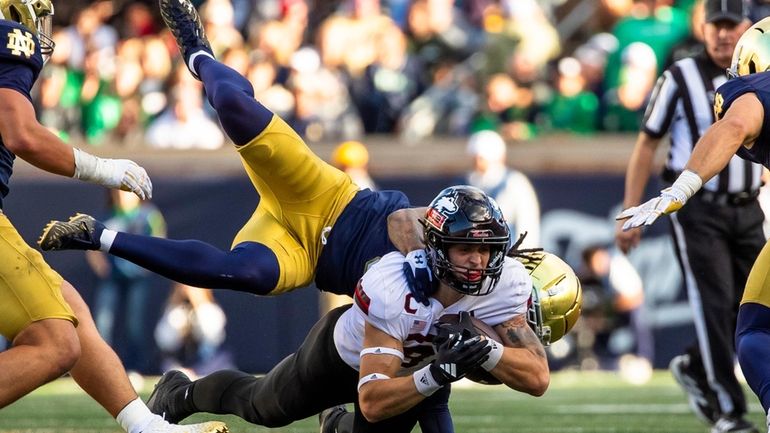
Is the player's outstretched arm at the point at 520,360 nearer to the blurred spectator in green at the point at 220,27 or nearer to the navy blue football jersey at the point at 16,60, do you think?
the navy blue football jersey at the point at 16,60

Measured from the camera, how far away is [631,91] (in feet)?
38.4

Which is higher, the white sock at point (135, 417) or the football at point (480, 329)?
the football at point (480, 329)

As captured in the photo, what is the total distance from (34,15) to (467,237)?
1693mm

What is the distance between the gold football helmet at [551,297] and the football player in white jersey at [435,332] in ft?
0.70

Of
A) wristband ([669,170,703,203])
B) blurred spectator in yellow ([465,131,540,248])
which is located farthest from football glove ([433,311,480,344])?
blurred spectator in yellow ([465,131,540,248])

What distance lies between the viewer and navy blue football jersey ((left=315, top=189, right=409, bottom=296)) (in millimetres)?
5887

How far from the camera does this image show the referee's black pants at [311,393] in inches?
206

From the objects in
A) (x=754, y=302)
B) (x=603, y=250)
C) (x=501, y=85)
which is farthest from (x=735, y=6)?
(x=501, y=85)

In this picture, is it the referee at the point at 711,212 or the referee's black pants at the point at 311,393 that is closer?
the referee's black pants at the point at 311,393

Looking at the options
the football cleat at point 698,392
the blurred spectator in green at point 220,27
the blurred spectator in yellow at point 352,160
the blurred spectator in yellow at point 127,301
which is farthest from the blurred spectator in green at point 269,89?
the football cleat at point 698,392

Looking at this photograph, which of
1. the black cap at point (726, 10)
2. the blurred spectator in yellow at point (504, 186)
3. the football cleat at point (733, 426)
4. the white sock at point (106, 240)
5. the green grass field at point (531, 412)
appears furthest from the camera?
the blurred spectator in yellow at point (504, 186)

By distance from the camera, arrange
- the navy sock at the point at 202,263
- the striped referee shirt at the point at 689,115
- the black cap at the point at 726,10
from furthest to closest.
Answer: the striped referee shirt at the point at 689,115 → the black cap at the point at 726,10 → the navy sock at the point at 202,263

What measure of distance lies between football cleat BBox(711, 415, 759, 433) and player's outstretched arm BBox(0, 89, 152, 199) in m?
2.96

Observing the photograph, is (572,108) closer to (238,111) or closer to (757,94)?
(238,111)
